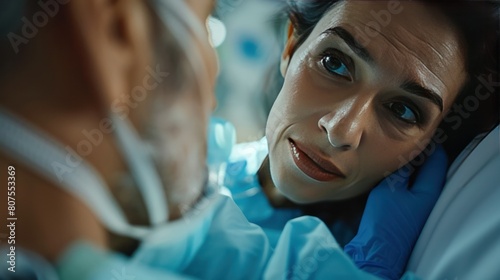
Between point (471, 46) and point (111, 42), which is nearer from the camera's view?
point (111, 42)

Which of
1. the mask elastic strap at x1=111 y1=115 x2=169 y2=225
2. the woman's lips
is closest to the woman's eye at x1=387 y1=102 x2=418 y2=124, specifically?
the woman's lips

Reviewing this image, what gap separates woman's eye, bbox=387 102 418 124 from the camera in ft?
3.38

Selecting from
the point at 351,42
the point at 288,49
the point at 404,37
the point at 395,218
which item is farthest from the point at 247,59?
the point at 395,218

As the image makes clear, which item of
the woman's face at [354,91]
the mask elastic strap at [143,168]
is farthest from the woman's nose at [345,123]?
the mask elastic strap at [143,168]

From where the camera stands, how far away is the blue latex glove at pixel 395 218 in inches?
39.8

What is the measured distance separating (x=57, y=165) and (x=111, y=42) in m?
0.24

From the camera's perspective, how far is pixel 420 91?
1027 mm

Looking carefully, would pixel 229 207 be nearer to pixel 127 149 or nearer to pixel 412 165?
pixel 127 149

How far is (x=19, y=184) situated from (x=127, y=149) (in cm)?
19

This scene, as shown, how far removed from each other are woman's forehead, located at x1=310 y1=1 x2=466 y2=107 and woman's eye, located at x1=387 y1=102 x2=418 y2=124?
0.05 m

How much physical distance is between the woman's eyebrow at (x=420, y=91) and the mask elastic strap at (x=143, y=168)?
0.50m

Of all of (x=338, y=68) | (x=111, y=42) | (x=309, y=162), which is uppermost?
(x=111, y=42)

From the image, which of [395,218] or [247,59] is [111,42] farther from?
[395,218]

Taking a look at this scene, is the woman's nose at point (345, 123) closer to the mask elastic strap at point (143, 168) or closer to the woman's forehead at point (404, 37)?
the woman's forehead at point (404, 37)
